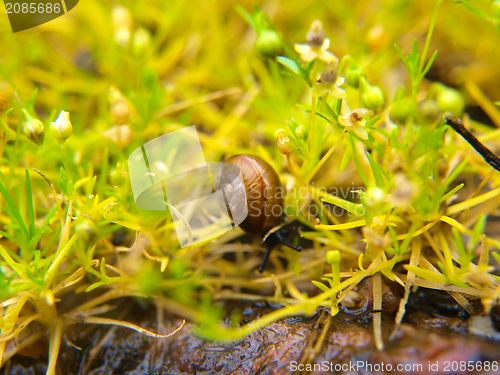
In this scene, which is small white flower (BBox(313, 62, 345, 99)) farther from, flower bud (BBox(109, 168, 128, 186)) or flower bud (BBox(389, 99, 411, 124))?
flower bud (BBox(109, 168, 128, 186))

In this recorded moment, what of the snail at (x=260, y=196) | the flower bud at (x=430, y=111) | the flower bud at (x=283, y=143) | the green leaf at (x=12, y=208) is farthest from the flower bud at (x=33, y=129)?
the flower bud at (x=430, y=111)

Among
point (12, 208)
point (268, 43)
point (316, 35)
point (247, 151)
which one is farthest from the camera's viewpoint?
point (247, 151)

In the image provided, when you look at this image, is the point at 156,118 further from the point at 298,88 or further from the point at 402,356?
the point at 402,356

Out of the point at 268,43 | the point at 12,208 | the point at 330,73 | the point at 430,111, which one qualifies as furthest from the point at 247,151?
the point at 12,208

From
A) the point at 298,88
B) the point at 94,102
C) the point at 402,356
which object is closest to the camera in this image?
the point at 402,356

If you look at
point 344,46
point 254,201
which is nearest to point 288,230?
point 254,201

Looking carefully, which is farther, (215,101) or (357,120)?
(215,101)

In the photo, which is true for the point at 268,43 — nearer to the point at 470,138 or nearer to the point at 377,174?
the point at 377,174
